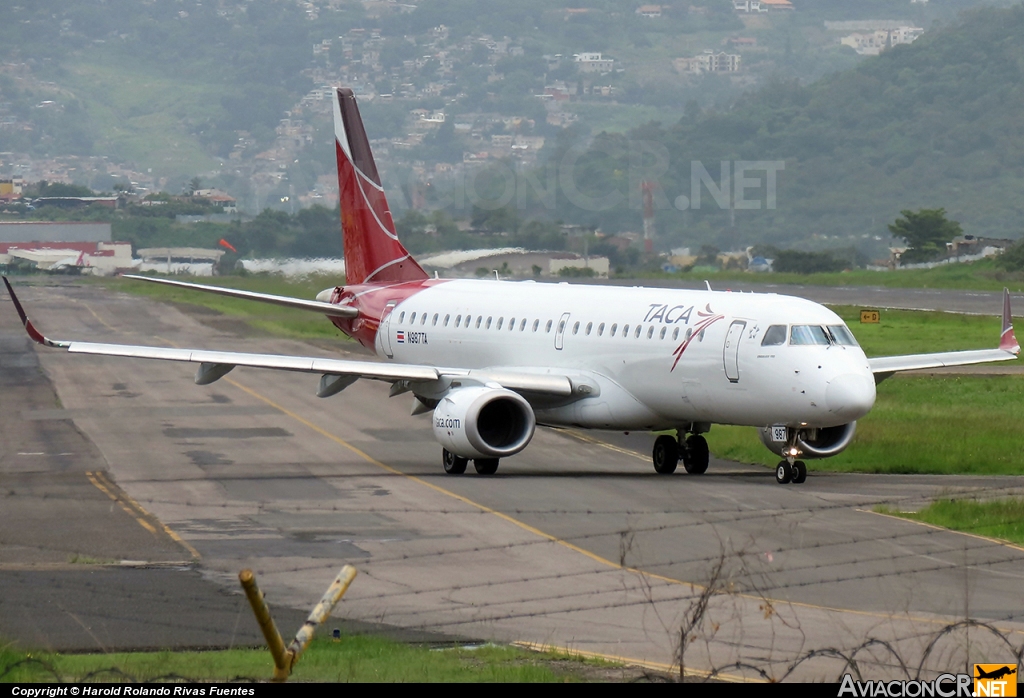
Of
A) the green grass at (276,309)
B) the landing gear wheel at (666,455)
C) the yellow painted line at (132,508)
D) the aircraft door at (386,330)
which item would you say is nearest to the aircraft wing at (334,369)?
the landing gear wheel at (666,455)

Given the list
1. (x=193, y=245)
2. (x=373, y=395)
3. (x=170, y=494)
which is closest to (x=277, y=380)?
(x=373, y=395)

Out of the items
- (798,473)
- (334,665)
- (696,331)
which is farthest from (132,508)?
(334,665)

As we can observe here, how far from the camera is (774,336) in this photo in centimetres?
2886

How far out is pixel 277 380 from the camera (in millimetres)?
50750

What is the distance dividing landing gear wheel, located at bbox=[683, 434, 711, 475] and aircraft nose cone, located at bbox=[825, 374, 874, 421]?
3996mm

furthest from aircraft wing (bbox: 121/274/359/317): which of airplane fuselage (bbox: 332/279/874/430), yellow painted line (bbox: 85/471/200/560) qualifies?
yellow painted line (bbox: 85/471/200/560)

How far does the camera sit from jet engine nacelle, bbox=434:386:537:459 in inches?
1175

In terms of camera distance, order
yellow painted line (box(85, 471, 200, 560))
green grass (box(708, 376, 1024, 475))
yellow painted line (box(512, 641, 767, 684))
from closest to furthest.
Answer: yellow painted line (box(512, 641, 767, 684))
yellow painted line (box(85, 471, 200, 560))
green grass (box(708, 376, 1024, 475))

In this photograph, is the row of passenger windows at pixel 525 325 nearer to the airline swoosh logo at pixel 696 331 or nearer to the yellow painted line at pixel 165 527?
the airline swoosh logo at pixel 696 331

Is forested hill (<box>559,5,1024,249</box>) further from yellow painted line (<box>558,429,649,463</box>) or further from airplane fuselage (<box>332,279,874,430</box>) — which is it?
airplane fuselage (<box>332,279,874,430</box>)

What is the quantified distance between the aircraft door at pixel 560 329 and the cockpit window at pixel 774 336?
5.36 meters

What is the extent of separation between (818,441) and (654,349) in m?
3.52

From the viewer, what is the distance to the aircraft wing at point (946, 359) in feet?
104

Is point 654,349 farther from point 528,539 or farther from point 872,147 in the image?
point 872,147
